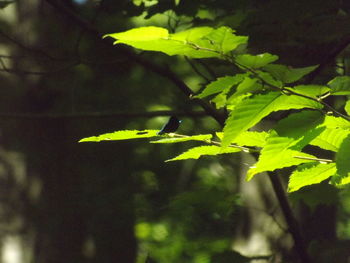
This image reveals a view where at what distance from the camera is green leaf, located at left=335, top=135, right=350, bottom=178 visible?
693mm

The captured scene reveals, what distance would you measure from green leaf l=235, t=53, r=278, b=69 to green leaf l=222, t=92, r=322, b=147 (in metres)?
0.04

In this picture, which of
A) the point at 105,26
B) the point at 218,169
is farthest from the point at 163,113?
the point at 218,169

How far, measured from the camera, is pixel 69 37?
304 centimetres

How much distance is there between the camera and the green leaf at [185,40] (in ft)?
2.05

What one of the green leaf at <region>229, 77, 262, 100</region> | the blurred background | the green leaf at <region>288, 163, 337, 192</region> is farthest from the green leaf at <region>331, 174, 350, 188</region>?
the blurred background

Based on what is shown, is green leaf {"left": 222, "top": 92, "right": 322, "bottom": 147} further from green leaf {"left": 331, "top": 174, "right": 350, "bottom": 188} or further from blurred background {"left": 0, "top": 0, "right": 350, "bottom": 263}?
blurred background {"left": 0, "top": 0, "right": 350, "bottom": 263}

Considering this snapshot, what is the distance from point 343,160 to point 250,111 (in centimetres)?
14

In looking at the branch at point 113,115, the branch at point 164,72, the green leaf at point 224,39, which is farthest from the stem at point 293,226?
the green leaf at point 224,39

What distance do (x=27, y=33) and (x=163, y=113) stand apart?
1.37 metres

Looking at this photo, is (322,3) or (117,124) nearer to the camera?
(322,3)

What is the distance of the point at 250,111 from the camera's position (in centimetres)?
67

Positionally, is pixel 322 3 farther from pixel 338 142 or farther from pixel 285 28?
pixel 338 142

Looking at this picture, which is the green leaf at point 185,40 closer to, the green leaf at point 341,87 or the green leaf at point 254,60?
the green leaf at point 254,60

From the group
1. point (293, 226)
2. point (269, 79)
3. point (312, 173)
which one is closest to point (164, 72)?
point (293, 226)
